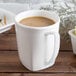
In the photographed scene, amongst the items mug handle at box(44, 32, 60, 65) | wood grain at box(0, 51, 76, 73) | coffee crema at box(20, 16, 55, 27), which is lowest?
wood grain at box(0, 51, 76, 73)

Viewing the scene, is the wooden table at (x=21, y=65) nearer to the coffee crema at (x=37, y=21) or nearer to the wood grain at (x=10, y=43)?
the wood grain at (x=10, y=43)

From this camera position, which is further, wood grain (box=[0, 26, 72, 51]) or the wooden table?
wood grain (box=[0, 26, 72, 51])

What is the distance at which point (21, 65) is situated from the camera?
2.03 feet

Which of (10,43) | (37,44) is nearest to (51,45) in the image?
(37,44)

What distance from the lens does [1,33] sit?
772mm

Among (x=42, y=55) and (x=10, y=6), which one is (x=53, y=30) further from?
(x=10, y=6)

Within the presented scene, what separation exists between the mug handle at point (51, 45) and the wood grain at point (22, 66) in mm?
33

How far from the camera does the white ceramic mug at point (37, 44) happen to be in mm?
547

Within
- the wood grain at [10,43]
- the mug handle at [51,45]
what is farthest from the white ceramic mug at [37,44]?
the wood grain at [10,43]

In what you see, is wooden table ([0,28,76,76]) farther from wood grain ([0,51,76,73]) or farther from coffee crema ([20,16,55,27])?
coffee crema ([20,16,55,27])

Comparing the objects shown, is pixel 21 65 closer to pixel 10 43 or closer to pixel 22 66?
pixel 22 66

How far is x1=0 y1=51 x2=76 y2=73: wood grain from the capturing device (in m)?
0.60

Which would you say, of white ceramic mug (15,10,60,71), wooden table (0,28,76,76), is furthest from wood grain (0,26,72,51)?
white ceramic mug (15,10,60,71)

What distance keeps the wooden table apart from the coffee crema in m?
0.11
